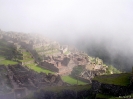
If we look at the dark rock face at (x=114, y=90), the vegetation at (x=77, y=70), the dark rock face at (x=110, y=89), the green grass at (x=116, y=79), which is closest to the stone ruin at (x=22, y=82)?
the vegetation at (x=77, y=70)

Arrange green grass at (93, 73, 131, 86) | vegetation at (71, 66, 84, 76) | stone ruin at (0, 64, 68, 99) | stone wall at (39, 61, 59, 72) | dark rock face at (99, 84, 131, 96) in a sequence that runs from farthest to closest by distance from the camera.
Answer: stone wall at (39, 61, 59, 72) < vegetation at (71, 66, 84, 76) < stone ruin at (0, 64, 68, 99) < green grass at (93, 73, 131, 86) < dark rock face at (99, 84, 131, 96)

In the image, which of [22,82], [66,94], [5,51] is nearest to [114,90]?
[66,94]

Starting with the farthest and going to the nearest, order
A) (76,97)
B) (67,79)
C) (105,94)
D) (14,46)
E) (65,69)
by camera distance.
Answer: (14,46), (65,69), (67,79), (76,97), (105,94)

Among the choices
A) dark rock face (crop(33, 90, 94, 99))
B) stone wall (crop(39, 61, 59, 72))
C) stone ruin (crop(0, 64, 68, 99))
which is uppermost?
dark rock face (crop(33, 90, 94, 99))

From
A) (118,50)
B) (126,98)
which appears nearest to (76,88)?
(126,98)

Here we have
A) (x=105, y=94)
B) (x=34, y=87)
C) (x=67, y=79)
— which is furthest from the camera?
(x=67, y=79)

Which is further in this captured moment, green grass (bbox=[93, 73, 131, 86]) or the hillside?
the hillside

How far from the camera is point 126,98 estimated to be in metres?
11.1

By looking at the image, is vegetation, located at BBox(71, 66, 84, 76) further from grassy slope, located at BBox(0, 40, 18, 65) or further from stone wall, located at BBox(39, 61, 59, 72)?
grassy slope, located at BBox(0, 40, 18, 65)

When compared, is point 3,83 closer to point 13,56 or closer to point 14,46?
point 13,56

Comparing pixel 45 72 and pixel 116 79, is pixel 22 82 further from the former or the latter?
pixel 116 79

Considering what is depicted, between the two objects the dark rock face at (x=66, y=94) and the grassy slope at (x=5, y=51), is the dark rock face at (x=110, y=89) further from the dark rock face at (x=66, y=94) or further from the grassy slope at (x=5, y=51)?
the grassy slope at (x=5, y=51)

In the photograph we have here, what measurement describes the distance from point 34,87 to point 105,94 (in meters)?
15.5

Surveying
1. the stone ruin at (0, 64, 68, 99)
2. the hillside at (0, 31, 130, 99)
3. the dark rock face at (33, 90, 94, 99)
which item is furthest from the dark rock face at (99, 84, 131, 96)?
the stone ruin at (0, 64, 68, 99)
